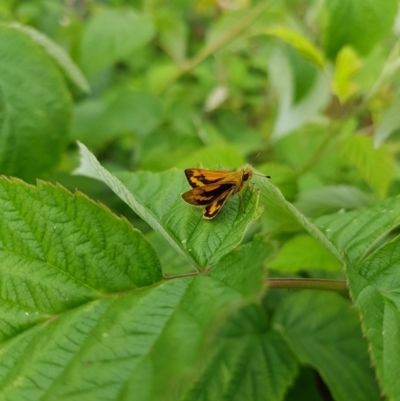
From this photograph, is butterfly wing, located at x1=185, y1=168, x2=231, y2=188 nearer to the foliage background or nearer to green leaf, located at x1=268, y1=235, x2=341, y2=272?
the foliage background

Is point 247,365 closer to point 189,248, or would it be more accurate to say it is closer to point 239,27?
point 189,248

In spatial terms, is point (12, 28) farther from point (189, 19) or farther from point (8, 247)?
point (189, 19)

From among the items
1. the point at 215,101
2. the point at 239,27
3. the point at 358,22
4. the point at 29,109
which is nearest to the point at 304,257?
the point at 358,22

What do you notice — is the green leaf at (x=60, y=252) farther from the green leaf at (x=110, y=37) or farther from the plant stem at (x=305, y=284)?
the green leaf at (x=110, y=37)

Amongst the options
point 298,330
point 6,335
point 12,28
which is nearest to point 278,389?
point 298,330

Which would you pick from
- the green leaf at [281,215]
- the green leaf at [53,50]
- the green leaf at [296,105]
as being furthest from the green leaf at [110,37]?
the green leaf at [281,215]

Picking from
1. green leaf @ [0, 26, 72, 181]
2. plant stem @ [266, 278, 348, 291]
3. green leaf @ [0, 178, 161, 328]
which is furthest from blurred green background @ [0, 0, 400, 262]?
green leaf @ [0, 178, 161, 328]
